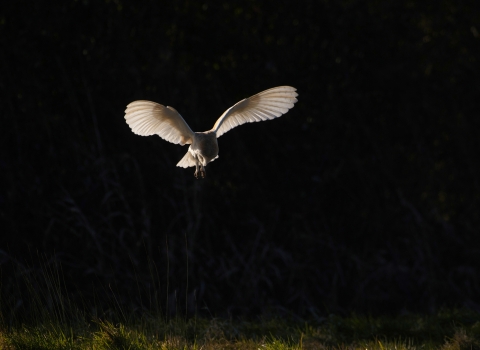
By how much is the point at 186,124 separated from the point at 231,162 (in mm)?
2887

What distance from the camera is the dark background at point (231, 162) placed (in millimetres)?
5551

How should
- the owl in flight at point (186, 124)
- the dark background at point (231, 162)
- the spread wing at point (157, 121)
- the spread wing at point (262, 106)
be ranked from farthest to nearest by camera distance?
1. the dark background at point (231, 162)
2. the spread wing at point (262, 106)
3. the spread wing at point (157, 121)
4. the owl in flight at point (186, 124)

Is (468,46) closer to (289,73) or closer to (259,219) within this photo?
(289,73)

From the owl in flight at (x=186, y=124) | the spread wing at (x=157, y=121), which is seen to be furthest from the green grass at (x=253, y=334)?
the spread wing at (x=157, y=121)

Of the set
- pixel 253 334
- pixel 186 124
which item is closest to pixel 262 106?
pixel 186 124

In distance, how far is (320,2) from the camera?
6.56 metres

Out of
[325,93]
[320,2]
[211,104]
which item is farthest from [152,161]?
[320,2]

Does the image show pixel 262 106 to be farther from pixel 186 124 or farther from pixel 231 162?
pixel 231 162

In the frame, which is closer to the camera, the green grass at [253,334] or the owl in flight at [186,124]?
the owl in flight at [186,124]

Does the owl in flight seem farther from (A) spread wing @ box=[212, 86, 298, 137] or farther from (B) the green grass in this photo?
(B) the green grass

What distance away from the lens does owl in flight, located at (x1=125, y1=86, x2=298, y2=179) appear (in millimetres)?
3203

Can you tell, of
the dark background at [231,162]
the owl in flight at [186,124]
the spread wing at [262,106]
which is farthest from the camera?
the dark background at [231,162]

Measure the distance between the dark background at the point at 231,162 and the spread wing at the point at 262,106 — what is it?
6.54ft

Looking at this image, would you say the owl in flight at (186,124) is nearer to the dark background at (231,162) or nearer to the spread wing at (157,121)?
the spread wing at (157,121)
